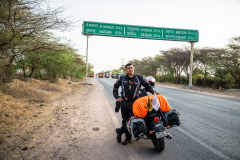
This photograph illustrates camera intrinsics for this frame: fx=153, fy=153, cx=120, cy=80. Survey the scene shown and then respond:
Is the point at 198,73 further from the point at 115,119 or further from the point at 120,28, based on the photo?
the point at 115,119

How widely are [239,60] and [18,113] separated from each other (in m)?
22.2

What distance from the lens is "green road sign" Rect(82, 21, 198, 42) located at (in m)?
17.6

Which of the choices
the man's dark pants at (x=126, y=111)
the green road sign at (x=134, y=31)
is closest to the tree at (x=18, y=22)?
the man's dark pants at (x=126, y=111)

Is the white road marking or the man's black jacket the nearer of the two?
the white road marking

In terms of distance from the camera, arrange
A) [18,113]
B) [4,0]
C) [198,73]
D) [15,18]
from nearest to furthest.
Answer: [4,0] → [15,18] → [18,113] → [198,73]

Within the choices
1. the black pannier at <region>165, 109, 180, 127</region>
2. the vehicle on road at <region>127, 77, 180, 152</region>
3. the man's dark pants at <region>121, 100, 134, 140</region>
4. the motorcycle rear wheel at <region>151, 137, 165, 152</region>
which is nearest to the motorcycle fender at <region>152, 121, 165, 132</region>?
the vehicle on road at <region>127, 77, 180, 152</region>

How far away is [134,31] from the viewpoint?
1803cm

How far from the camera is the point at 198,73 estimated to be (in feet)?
85.6

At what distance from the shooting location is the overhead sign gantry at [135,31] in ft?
57.8

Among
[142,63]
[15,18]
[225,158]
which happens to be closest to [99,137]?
[225,158]

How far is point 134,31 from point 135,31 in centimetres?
12

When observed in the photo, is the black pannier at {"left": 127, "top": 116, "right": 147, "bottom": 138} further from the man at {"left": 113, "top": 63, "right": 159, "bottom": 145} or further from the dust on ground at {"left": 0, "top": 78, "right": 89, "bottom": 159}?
the dust on ground at {"left": 0, "top": 78, "right": 89, "bottom": 159}

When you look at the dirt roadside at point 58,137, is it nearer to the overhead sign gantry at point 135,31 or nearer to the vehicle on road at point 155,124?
the vehicle on road at point 155,124

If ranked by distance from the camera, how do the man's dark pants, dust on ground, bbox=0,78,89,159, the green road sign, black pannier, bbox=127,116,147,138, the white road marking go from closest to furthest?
1. black pannier, bbox=127,116,147,138
2. the white road marking
3. dust on ground, bbox=0,78,89,159
4. the man's dark pants
5. the green road sign
